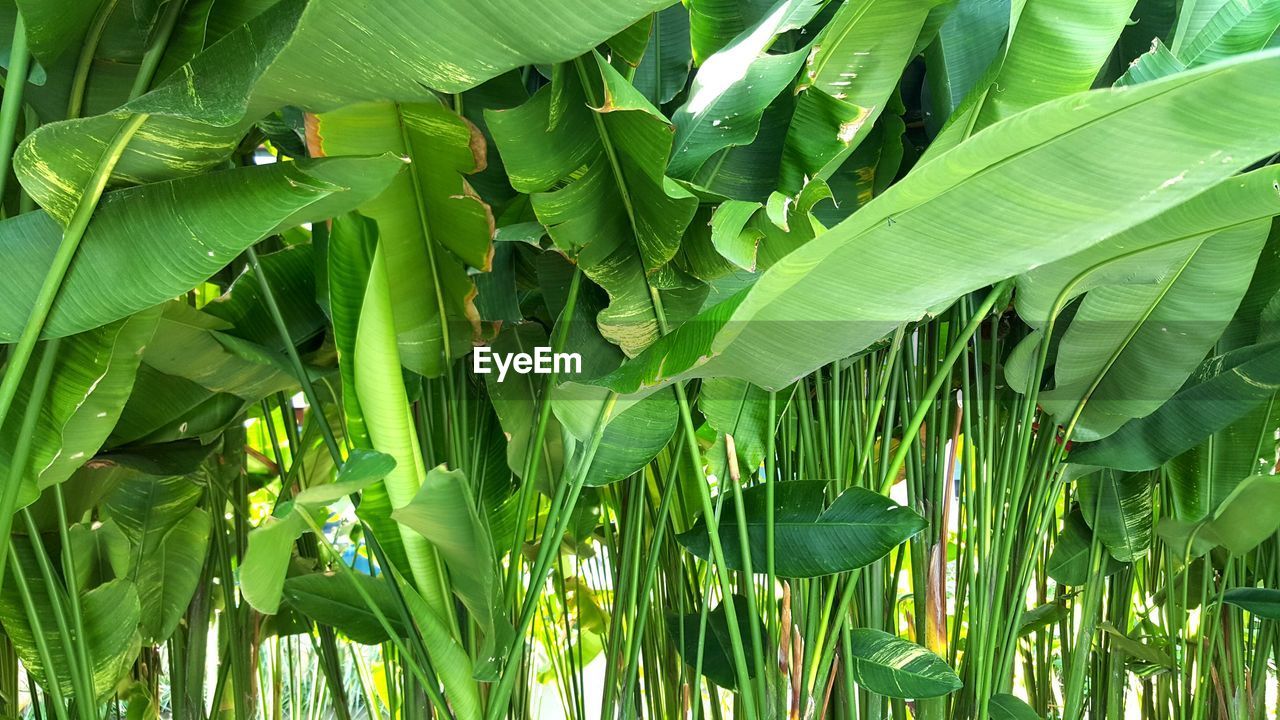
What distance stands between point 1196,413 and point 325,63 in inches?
41.5

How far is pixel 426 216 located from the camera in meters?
0.80

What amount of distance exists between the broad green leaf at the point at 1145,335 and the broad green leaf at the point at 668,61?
1.68 feet

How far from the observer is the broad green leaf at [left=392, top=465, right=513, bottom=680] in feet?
2.00

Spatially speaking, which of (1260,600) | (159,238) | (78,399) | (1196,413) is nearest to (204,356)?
(78,399)

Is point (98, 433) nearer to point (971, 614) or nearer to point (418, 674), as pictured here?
point (418, 674)

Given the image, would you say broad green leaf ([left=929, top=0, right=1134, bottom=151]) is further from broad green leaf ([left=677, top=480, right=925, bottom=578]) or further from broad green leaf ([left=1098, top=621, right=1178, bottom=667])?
broad green leaf ([left=1098, top=621, right=1178, bottom=667])

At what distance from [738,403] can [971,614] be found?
413 mm

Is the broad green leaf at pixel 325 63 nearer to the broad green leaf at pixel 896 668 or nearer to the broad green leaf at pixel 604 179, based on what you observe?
the broad green leaf at pixel 604 179

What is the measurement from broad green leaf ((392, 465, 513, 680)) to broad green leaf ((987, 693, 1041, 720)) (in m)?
0.62

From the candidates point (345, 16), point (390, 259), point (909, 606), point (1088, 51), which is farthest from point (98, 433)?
point (909, 606)

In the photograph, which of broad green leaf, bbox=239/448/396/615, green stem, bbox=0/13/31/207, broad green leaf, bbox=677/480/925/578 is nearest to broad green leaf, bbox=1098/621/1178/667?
broad green leaf, bbox=677/480/925/578

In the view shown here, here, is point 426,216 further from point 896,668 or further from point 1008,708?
point 1008,708

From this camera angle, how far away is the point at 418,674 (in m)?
0.79

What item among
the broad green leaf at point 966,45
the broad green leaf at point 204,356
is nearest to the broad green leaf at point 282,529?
the broad green leaf at point 204,356
